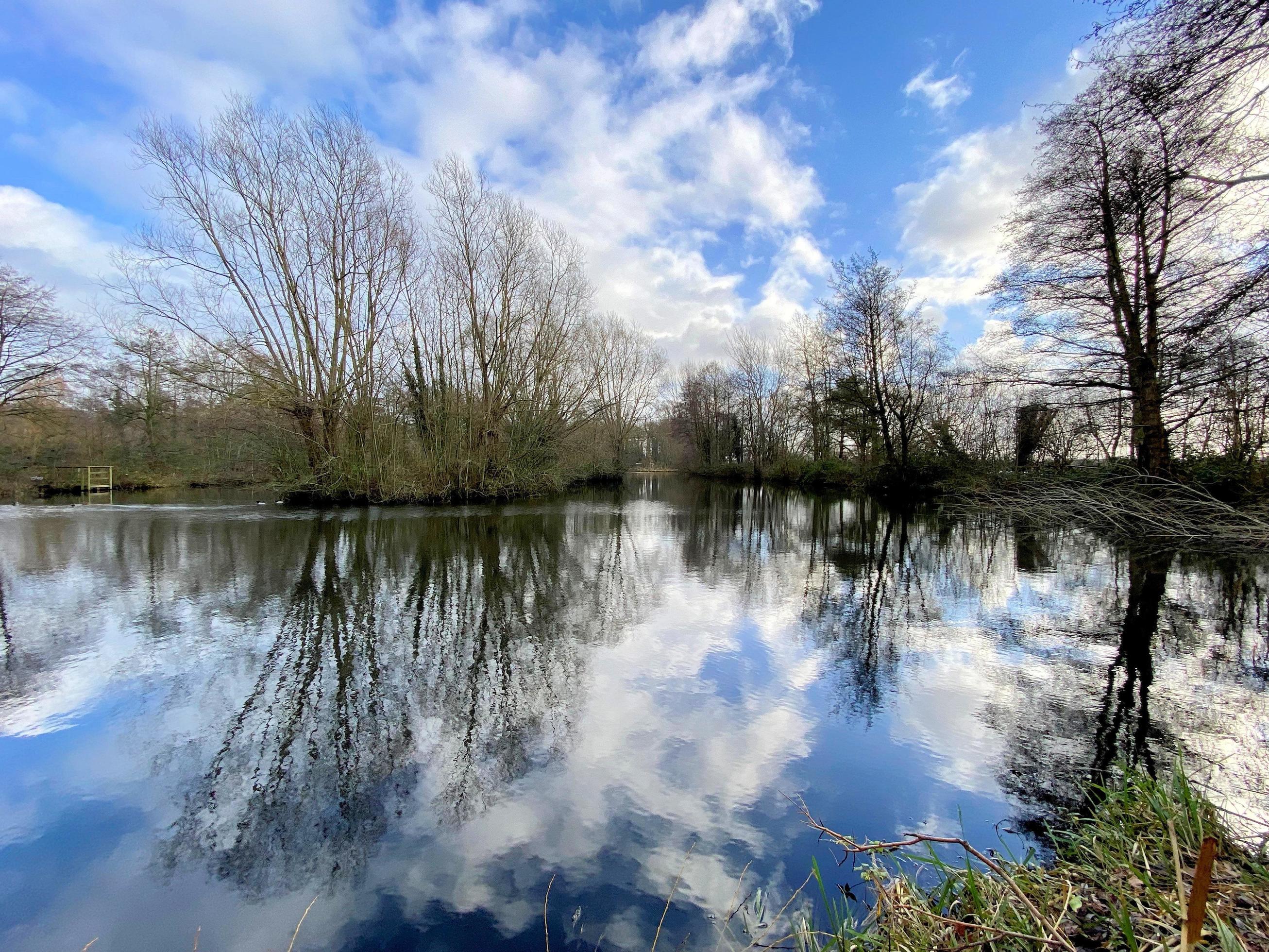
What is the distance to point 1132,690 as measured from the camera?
3.91 meters

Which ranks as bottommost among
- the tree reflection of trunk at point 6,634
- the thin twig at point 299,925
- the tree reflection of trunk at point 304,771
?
the thin twig at point 299,925

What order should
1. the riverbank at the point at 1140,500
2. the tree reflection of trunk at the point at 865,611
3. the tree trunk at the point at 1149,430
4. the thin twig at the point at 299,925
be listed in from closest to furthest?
1. the thin twig at the point at 299,925
2. the tree reflection of trunk at the point at 865,611
3. the riverbank at the point at 1140,500
4. the tree trunk at the point at 1149,430

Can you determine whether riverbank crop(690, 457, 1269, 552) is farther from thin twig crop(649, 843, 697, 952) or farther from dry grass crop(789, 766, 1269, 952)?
thin twig crop(649, 843, 697, 952)

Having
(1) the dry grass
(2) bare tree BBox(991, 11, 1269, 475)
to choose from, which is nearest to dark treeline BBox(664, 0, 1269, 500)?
(2) bare tree BBox(991, 11, 1269, 475)

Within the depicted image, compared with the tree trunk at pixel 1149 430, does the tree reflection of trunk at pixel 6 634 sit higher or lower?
lower

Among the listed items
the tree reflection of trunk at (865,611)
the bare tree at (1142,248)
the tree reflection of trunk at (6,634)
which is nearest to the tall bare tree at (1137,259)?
the bare tree at (1142,248)

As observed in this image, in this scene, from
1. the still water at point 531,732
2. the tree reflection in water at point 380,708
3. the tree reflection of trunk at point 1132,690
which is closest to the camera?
the still water at point 531,732

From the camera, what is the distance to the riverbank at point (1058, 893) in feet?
4.90

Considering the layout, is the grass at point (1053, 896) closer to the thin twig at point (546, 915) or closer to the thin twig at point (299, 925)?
the thin twig at point (546, 915)

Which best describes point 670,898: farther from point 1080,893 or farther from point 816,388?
point 816,388

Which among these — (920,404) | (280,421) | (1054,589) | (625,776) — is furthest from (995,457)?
(280,421)

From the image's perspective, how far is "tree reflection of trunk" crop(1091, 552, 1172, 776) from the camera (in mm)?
3080

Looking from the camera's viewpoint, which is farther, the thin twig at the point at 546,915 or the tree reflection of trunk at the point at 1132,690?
the tree reflection of trunk at the point at 1132,690

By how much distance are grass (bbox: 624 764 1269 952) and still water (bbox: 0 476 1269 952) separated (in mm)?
150
